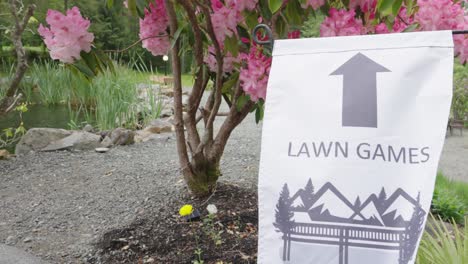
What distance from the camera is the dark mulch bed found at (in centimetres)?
179

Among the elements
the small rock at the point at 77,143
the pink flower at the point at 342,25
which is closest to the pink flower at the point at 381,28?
the pink flower at the point at 342,25

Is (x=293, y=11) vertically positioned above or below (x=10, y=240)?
above

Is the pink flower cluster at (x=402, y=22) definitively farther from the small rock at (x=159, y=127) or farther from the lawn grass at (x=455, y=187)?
the small rock at (x=159, y=127)

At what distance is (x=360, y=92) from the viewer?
0.94 meters

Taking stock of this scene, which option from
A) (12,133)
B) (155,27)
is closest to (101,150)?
(12,133)

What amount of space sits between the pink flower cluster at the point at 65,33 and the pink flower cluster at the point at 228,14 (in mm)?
439

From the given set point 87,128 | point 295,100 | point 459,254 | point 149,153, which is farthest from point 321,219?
point 87,128

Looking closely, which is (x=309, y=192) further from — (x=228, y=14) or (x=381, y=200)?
(x=228, y=14)

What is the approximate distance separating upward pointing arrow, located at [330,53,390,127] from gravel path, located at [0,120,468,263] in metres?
1.43

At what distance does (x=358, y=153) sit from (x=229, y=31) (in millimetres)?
833

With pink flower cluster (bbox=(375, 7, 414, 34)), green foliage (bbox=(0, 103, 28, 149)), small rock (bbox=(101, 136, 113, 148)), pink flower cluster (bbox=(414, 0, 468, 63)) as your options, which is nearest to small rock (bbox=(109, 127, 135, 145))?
small rock (bbox=(101, 136, 113, 148))

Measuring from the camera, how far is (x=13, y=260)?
6.08 ft

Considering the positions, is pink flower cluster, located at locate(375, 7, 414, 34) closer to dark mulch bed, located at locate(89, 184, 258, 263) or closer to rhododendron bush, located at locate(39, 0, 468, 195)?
rhododendron bush, located at locate(39, 0, 468, 195)

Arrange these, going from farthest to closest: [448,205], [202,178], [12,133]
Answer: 1. [12,133]
2. [448,205]
3. [202,178]
